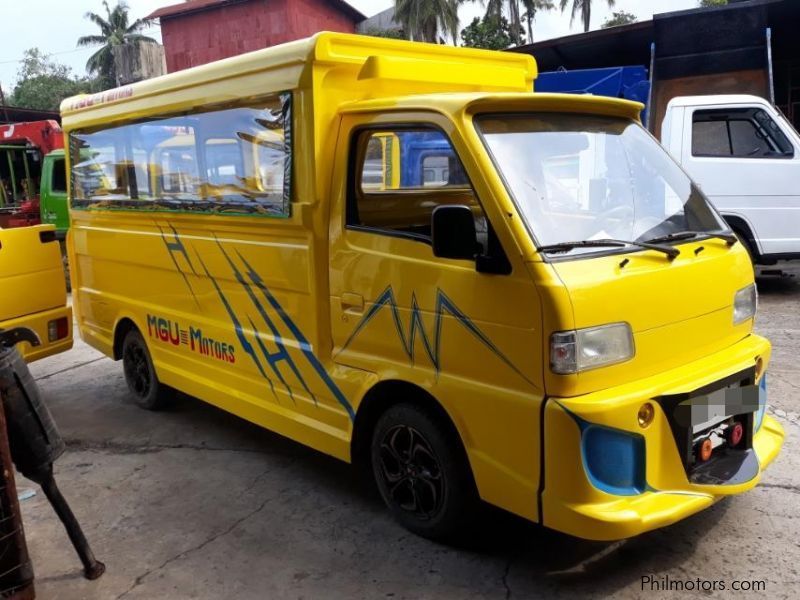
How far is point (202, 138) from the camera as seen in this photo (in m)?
4.45

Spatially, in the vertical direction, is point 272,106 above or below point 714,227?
above

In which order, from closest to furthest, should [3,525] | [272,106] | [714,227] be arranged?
[3,525], [714,227], [272,106]

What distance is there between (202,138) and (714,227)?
301 cm

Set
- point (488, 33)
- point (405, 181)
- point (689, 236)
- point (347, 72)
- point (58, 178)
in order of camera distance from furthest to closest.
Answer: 1. point (488, 33)
2. point (58, 178)
3. point (405, 181)
4. point (347, 72)
5. point (689, 236)

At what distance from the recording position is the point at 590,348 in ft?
8.82

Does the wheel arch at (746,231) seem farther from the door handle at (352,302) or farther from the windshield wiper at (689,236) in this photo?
the door handle at (352,302)

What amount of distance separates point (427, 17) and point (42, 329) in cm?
2780

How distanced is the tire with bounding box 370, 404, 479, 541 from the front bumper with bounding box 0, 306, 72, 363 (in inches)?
120

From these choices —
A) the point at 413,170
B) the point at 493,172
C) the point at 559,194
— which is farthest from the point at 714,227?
Answer: the point at 413,170

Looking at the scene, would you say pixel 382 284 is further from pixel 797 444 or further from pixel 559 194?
pixel 797 444

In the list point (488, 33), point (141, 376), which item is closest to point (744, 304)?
point (141, 376)

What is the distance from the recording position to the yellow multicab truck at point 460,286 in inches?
107

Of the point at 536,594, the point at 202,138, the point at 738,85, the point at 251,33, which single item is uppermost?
the point at 251,33
